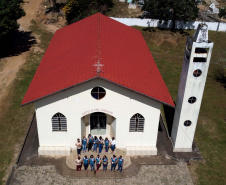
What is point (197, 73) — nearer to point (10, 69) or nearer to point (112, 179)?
point (112, 179)

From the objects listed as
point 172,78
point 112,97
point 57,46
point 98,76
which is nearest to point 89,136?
point 112,97

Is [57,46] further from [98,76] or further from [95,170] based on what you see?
[95,170]

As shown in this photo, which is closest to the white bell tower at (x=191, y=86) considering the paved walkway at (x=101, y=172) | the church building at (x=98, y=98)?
the church building at (x=98, y=98)

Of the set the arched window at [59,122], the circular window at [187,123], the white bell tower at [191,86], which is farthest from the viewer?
the circular window at [187,123]

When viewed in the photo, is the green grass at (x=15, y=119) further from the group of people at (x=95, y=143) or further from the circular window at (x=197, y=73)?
the circular window at (x=197, y=73)

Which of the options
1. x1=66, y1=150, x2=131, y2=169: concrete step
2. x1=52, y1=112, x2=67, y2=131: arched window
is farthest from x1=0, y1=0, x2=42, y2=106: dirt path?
x1=66, y1=150, x2=131, y2=169: concrete step

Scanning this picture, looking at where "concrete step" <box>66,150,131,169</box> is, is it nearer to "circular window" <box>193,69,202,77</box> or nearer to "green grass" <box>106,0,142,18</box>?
"circular window" <box>193,69,202,77</box>
